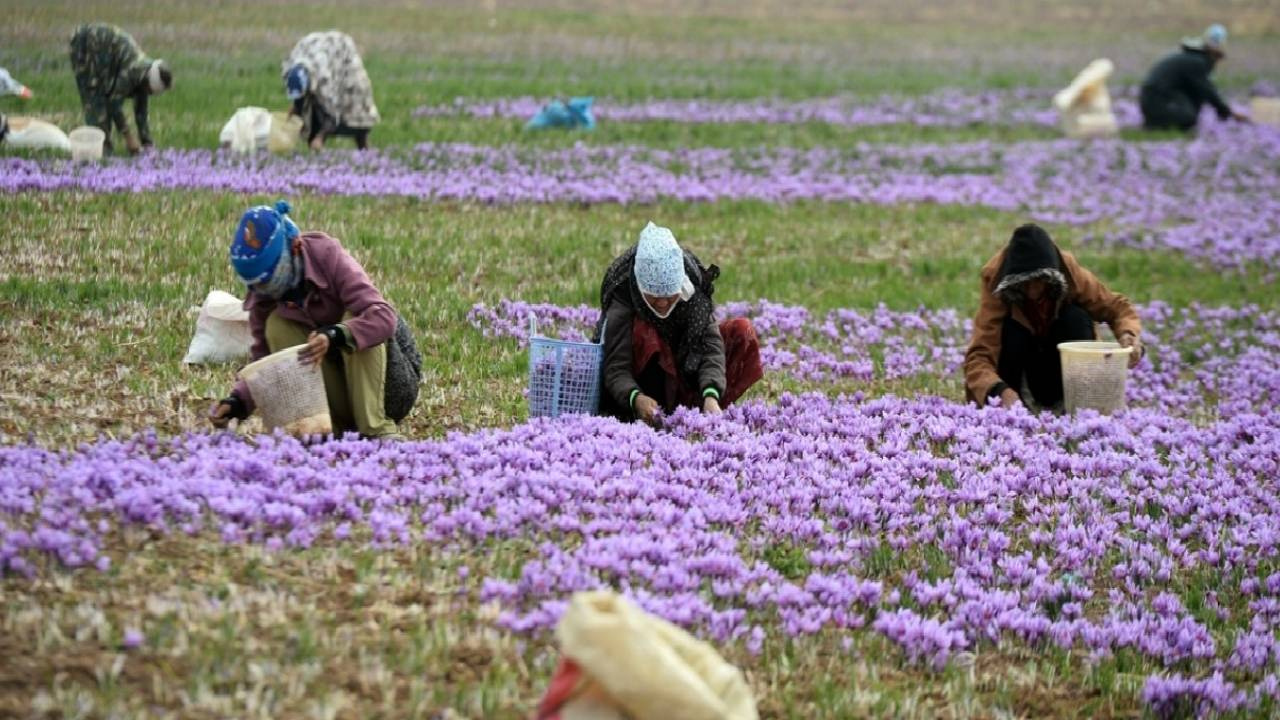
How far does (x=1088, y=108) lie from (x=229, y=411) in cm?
2259

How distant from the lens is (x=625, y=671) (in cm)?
457

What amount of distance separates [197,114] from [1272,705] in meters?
16.8

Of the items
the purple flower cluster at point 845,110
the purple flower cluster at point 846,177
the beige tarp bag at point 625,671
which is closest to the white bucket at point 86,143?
the purple flower cluster at point 846,177

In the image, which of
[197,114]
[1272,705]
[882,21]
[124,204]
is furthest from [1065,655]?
[882,21]

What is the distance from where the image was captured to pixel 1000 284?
402 inches

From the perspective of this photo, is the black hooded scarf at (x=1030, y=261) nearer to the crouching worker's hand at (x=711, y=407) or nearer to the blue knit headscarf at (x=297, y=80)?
the crouching worker's hand at (x=711, y=407)

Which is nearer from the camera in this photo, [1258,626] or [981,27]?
[1258,626]

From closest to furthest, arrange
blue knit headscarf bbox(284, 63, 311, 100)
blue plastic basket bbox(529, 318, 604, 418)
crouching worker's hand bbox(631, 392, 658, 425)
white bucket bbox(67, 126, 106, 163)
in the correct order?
crouching worker's hand bbox(631, 392, 658, 425) < blue plastic basket bbox(529, 318, 604, 418) < white bucket bbox(67, 126, 106, 163) < blue knit headscarf bbox(284, 63, 311, 100)

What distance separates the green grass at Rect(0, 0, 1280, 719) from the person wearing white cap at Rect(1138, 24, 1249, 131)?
2.63m

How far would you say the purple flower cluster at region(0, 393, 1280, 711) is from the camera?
6.49 metres

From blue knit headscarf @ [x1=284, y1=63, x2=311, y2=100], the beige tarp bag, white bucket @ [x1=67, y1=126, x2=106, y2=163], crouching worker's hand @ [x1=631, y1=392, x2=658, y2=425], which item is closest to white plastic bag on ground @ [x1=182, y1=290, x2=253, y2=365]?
crouching worker's hand @ [x1=631, y1=392, x2=658, y2=425]

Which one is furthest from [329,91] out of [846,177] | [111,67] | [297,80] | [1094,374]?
[1094,374]

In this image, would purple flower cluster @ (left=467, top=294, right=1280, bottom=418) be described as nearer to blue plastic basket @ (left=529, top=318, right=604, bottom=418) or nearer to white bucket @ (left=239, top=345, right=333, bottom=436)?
blue plastic basket @ (left=529, top=318, right=604, bottom=418)

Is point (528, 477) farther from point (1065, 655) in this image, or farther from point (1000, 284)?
point (1000, 284)
